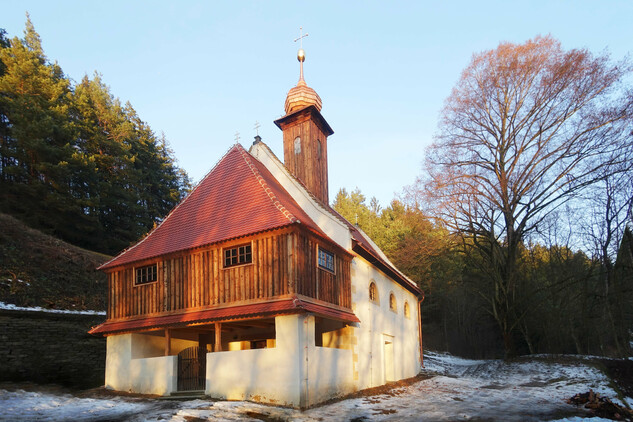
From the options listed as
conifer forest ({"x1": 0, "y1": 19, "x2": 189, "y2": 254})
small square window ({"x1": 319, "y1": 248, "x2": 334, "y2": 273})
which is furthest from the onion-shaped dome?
conifer forest ({"x1": 0, "y1": 19, "x2": 189, "y2": 254})

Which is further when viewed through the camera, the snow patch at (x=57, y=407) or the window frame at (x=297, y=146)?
the window frame at (x=297, y=146)

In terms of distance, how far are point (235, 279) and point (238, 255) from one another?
73 centimetres

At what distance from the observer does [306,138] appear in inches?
803

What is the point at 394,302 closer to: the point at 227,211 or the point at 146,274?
the point at 227,211

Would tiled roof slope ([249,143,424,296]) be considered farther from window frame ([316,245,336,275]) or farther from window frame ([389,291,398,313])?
window frame ([316,245,336,275])

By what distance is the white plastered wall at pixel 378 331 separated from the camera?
52.2ft

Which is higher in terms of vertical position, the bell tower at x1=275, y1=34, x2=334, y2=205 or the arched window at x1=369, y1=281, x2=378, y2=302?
the bell tower at x1=275, y1=34, x2=334, y2=205

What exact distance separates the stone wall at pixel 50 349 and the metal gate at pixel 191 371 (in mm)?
4257

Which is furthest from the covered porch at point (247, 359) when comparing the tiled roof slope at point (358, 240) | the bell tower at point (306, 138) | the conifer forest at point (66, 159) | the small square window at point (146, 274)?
the conifer forest at point (66, 159)

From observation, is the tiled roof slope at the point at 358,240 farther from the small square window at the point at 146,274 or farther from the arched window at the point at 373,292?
the small square window at the point at 146,274

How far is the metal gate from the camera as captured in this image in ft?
46.4

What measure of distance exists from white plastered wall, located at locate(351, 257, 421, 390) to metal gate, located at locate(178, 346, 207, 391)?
16.7 feet

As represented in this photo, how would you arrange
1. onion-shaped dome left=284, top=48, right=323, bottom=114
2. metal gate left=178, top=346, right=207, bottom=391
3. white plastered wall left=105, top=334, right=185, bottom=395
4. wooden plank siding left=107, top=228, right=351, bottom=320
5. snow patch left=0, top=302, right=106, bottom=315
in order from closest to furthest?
wooden plank siding left=107, top=228, right=351, bottom=320, white plastered wall left=105, top=334, right=185, bottom=395, metal gate left=178, top=346, right=207, bottom=391, snow patch left=0, top=302, right=106, bottom=315, onion-shaped dome left=284, top=48, right=323, bottom=114

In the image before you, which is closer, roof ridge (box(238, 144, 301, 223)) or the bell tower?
roof ridge (box(238, 144, 301, 223))
